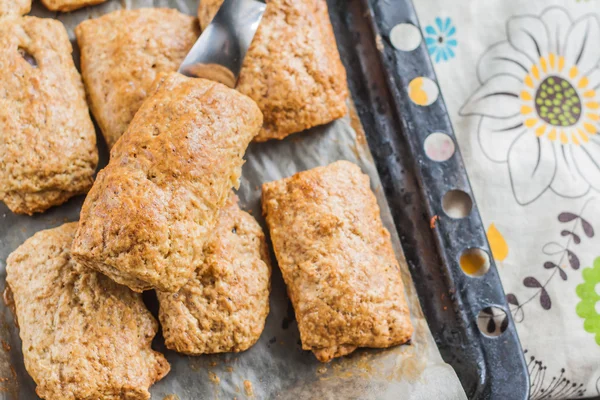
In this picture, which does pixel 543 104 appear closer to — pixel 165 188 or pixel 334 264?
pixel 334 264

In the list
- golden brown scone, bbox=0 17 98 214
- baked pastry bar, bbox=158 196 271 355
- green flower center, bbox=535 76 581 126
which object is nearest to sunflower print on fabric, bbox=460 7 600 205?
green flower center, bbox=535 76 581 126

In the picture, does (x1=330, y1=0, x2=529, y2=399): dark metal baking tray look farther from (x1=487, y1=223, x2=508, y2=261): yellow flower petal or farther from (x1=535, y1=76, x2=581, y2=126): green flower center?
(x1=535, y1=76, x2=581, y2=126): green flower center

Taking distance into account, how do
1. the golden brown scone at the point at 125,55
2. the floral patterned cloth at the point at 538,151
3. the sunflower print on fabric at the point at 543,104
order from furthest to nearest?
the sunflower print on fabric at the point at 543,104 < the floral patterned cloth at the point at 538,151 < the golden brown scone at the point at 125,55

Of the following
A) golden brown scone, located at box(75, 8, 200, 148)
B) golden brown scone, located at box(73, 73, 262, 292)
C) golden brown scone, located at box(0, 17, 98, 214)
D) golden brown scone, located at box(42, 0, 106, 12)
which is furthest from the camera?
golden brown scone, located at box(42, 0, 106, 12)

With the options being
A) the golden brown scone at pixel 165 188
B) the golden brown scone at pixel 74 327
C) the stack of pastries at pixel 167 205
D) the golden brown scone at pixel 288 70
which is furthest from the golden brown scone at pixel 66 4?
the golden brown scone at pixel 74 327

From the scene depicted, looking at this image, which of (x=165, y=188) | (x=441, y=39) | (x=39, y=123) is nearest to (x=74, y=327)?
(x=165, y=188)

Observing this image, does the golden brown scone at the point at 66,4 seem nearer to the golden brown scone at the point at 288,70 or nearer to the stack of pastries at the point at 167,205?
the stack of pastries at the point at 167,205
